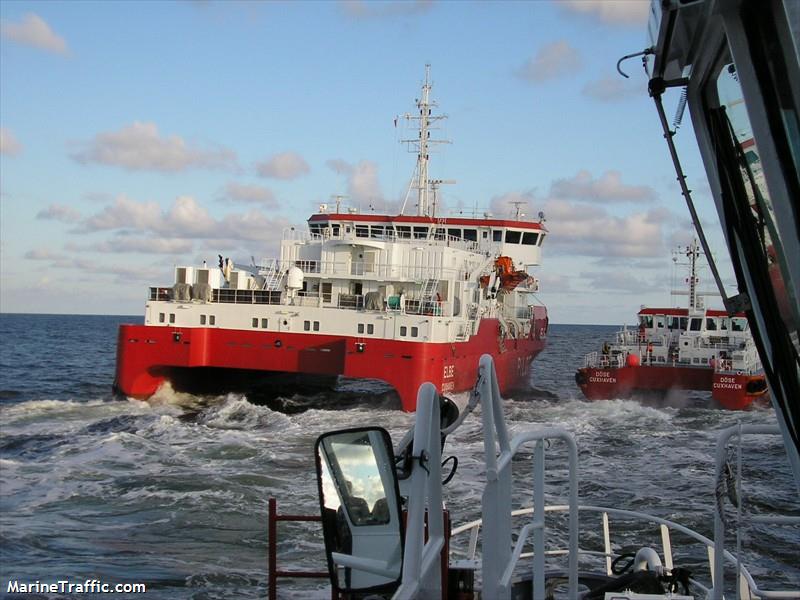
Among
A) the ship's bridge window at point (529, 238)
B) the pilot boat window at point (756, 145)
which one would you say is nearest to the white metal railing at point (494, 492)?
the pilot boat window at point (756, 145)

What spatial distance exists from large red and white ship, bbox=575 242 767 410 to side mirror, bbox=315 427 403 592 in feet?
71.4

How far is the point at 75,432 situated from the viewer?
53.4ft

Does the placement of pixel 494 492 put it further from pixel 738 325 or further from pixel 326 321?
pixel 738 325

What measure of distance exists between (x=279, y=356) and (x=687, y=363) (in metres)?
12.7

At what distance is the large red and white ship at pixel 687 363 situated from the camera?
74.4 ft

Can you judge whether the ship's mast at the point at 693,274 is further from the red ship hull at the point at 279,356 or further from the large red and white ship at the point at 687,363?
the red ship hull at the point at 279,356

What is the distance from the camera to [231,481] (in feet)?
40.5

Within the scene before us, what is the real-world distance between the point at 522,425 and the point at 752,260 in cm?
1568

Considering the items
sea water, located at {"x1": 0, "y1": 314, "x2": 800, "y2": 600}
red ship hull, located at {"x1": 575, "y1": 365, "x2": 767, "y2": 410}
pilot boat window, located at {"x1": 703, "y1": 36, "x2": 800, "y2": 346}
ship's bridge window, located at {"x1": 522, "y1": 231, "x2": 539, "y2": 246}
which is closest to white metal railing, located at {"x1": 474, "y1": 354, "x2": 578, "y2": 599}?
pilot boat window, located at {"x1": 703, "y1": 36, "x2": 800, "y2": 346}

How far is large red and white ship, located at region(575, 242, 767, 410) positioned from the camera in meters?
22.7

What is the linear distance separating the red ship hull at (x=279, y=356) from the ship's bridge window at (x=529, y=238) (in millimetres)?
9648

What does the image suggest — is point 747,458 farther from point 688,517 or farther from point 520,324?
point 520,324

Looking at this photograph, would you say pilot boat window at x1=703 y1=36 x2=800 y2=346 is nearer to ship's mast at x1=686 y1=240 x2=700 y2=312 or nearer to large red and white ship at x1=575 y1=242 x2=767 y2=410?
large red and white ship at x1=575 y1=242 x2=767 y2=410

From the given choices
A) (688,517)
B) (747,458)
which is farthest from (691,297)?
(688,517)
